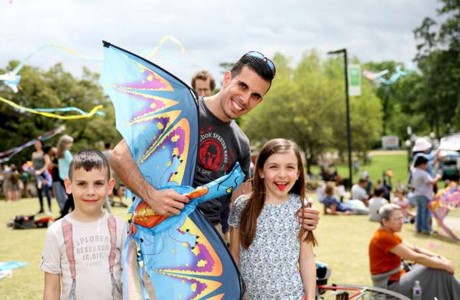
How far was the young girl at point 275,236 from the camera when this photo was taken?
251 cm

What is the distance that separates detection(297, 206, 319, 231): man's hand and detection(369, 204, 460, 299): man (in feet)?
7.13

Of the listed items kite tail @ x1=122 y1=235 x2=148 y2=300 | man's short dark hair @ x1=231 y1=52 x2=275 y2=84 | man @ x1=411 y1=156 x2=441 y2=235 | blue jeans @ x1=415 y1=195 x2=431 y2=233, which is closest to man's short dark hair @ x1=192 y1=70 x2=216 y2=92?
man's short dark hair @ x1=231 y1=52 x2=275 y2=84

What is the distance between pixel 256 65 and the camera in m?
2.37

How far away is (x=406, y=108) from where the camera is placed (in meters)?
51.8

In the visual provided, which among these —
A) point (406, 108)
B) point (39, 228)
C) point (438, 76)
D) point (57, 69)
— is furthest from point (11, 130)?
point (406, 108)

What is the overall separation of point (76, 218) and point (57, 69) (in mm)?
29315

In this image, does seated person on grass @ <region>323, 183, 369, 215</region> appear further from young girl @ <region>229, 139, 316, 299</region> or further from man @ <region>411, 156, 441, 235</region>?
young girl @ <region>229, 139, 316, 299</region>

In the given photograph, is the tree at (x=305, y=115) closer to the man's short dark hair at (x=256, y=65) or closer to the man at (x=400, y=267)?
the man at (x=400, y=267)

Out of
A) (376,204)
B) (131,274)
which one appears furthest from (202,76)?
(376,204)

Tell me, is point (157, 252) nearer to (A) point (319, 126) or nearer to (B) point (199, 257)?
(B) point (199, 257)

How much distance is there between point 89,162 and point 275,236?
956 mm

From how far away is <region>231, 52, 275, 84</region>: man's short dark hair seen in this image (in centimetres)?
237

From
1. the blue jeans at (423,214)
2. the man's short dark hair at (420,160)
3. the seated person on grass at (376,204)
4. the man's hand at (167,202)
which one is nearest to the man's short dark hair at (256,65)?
the man's hand at (167,202)

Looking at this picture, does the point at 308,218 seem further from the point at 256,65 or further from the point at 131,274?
the point at 131,274
